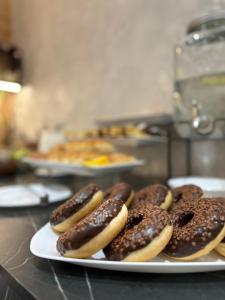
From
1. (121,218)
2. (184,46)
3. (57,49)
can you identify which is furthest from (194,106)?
(57,49)

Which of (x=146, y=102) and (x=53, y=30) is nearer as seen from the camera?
(x=146, y=102)

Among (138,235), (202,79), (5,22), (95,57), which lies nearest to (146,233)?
(138,235)

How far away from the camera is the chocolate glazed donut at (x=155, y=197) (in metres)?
0.56

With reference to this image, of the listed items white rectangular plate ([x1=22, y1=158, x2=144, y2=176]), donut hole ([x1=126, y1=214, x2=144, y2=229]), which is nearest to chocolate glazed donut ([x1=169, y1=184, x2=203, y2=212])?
donut hole ([x1=126, y1=214, x2=144, y2=229])

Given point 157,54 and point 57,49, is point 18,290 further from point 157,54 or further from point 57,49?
point 57,49

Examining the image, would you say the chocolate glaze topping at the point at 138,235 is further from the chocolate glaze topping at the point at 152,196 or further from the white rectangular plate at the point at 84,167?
the white rectangular plate at the point at 84,167

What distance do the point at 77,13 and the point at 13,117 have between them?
55.9 inches

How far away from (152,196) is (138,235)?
19 centimetres

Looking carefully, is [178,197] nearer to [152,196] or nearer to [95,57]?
[152,196]

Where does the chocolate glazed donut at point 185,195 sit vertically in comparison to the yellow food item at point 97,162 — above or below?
below

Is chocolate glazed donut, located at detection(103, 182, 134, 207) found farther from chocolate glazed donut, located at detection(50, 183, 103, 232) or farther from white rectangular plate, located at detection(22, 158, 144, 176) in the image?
white rectangular plate, located at detection(22, 158, 144, 176)

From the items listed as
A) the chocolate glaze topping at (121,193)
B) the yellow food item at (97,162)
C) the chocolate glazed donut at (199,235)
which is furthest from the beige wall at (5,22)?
the chocolate glazed donut at (199,235)

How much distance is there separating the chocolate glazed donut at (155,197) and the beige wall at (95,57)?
0.85 metres

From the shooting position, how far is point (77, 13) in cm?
204
